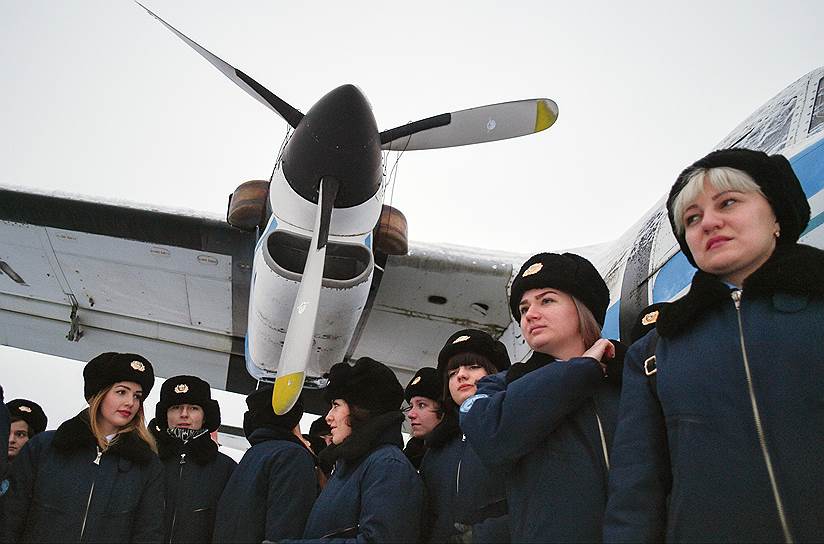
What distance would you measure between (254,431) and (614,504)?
→ 2.49 meters

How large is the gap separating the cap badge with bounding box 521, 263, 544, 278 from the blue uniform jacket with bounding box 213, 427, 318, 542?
1.67m

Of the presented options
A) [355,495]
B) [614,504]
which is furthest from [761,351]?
[355,495]

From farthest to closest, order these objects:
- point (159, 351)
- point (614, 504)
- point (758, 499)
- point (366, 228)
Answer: point (159, 351), point (366, 228), point (614, 504), point (758, 499)

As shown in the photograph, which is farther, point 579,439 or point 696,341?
point 579,439

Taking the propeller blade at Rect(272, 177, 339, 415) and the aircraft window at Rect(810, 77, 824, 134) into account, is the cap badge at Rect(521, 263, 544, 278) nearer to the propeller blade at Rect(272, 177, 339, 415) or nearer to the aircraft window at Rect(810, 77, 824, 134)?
the propeller blade at Rect(272, 177, 339, 415)

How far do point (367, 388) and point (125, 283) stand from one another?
5118mm

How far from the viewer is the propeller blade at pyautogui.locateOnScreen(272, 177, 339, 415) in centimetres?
355

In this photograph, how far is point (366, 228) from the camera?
4938 millimetres

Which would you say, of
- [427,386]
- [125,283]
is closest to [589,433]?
[427,386]

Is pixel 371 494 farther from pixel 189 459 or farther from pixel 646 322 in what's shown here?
pixel 189 459

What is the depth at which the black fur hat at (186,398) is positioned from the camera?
3.49 meters

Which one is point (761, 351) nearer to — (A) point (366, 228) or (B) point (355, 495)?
(B) point (355, 495)

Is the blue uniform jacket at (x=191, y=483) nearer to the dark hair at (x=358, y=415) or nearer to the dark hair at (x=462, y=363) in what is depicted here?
the dark hair at (x=358, y=415)

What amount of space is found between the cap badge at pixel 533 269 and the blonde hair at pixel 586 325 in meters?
0.16
